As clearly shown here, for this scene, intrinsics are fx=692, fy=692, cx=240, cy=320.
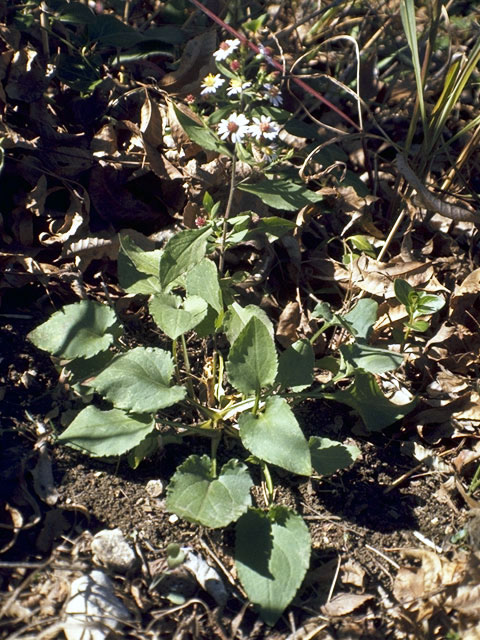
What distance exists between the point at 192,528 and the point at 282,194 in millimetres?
915

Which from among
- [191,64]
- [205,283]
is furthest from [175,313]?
[191,64]

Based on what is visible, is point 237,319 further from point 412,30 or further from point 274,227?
point 412,30

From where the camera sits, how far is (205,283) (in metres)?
1.92

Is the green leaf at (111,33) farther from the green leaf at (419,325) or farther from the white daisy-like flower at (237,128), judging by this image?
the green leaf at (419,325)

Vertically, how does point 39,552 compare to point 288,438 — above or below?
below

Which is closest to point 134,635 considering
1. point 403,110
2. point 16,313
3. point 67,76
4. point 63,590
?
point 63,590

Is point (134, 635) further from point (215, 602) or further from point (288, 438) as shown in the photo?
point (288, 438)

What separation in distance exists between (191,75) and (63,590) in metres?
1.75

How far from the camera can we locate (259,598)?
154 centimetres

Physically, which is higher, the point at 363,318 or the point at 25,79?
the point at 25,79

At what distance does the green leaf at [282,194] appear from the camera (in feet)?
6.06

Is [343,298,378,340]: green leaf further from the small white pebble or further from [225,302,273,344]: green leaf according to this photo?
the small white pebble

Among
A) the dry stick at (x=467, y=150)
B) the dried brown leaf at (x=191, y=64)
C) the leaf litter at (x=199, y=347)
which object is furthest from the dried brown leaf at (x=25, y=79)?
the dry stick at (x=467, y=150)

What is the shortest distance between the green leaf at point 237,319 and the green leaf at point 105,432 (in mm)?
324
